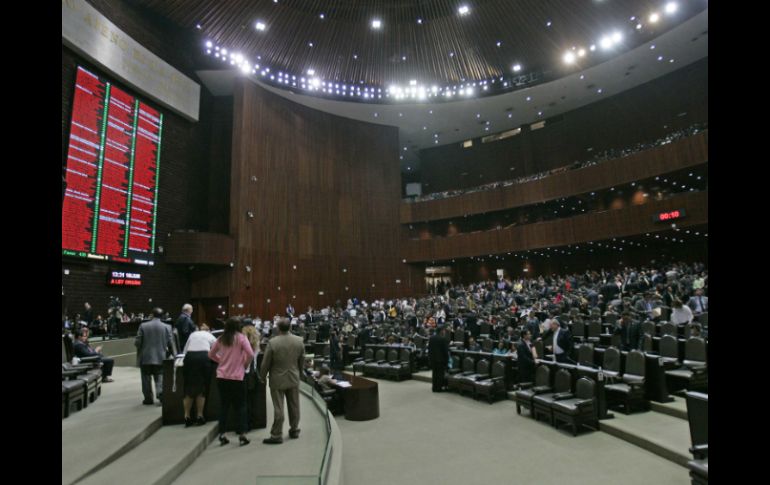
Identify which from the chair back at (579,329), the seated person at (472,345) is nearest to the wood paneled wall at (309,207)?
the seated person at (472,345)

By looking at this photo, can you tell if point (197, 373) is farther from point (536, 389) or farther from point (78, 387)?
point (536, 389)

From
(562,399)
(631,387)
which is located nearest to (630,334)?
(631,387)

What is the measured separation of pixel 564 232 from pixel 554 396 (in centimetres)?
1785

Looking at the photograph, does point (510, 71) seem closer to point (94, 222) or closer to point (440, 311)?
point (440, 311)

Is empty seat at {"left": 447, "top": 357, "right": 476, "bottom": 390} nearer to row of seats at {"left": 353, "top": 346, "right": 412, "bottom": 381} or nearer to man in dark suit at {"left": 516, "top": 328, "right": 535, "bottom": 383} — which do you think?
man in dark suit at {"left": 516, "top": 328, "right": 535, "bottom": 383}

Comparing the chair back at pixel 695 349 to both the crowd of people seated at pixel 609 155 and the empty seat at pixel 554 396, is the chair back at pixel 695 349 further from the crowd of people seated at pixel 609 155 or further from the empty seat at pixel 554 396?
the crowd of people seated at pixel 609 155

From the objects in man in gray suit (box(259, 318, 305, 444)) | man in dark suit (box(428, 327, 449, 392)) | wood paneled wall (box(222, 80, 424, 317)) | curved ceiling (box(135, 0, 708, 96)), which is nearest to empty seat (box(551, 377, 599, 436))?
man in dark suit (box(428, 327, 449, 392))

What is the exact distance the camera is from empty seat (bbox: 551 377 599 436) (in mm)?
5867

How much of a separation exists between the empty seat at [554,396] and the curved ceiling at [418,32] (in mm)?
16597

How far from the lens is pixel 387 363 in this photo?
11.4 m

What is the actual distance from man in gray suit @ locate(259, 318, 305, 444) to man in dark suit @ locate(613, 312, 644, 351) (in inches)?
231

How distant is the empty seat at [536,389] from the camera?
6836 mm

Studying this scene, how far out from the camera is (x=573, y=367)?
673 cm
